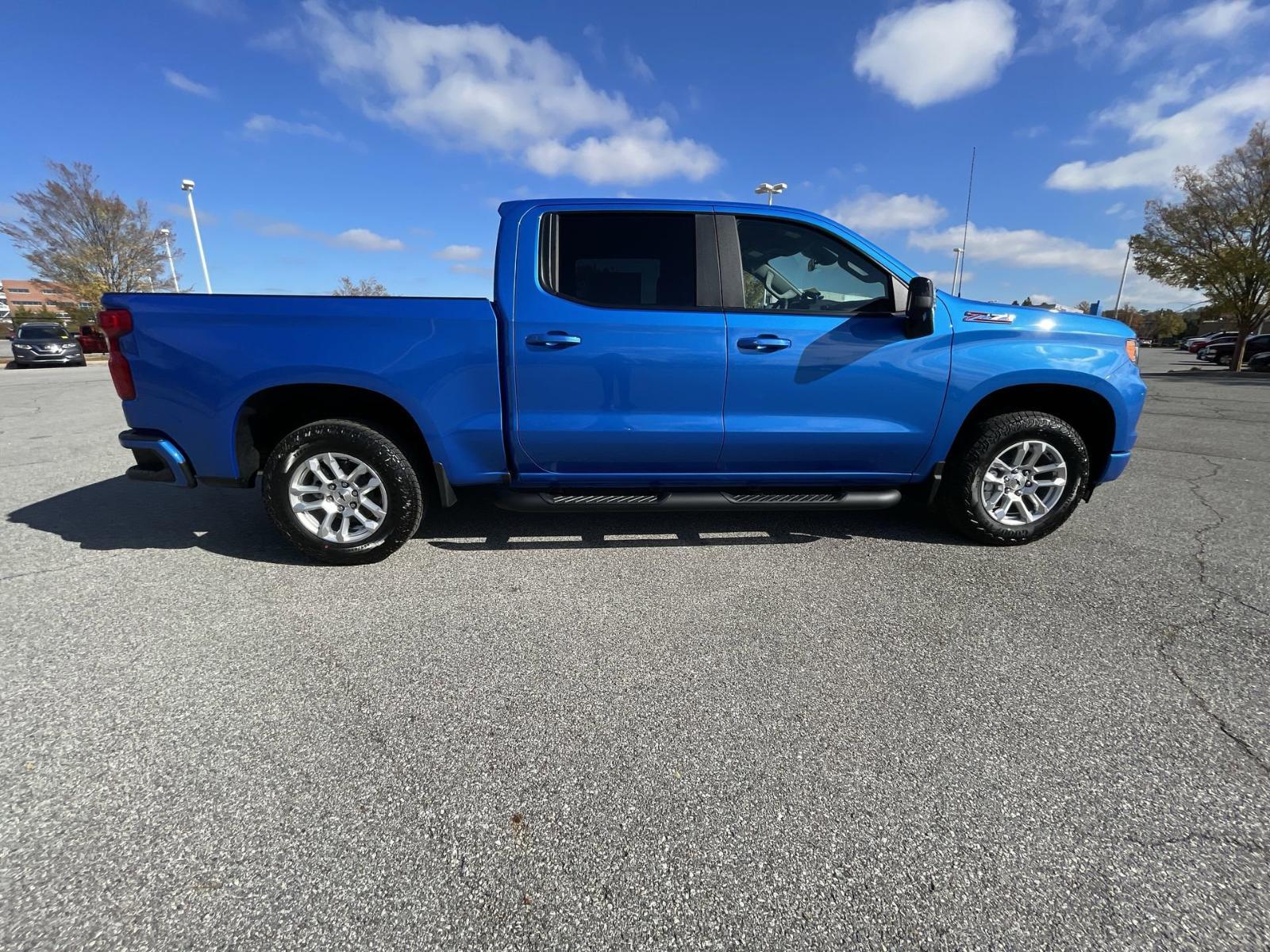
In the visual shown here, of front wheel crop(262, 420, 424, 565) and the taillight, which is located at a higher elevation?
the taillight

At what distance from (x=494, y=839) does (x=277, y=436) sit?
2.90 meters

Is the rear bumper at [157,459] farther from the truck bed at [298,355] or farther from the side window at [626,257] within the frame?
the side window at [626,257]

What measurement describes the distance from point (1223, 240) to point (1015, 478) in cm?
2717

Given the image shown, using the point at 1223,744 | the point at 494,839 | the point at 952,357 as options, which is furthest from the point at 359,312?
the point at 1223,744

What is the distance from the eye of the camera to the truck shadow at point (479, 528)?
357cm

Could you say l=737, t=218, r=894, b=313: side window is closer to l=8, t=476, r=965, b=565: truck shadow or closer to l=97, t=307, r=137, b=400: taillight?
l=8, t=476, r=965, b=565: truck shadow

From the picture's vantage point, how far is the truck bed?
117 inches

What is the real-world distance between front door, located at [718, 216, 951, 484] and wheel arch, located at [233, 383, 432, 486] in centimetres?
→ 185

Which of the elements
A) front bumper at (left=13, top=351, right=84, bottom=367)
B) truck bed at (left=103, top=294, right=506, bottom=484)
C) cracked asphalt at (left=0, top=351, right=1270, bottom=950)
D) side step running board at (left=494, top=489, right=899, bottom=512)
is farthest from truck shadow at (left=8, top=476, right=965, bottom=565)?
front bumper at (left=13, top=351, right=84, bottom=367)

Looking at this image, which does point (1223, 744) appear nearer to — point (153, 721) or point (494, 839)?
point (494, 839)

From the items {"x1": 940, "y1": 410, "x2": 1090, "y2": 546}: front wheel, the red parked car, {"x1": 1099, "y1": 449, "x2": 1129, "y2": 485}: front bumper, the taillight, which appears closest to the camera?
the taillight

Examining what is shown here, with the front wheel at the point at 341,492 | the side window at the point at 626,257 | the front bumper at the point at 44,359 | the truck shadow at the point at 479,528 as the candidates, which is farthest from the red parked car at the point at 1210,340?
the front bumper at the point at 44,359

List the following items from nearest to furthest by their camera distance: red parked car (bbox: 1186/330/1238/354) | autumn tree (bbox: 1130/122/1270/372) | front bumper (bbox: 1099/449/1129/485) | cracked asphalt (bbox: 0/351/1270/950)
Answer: cracked asphalt (bbox: 0/351/1270/950)
front bumper (bbox: 1099/449/1129/485)
autumn tree (bbox: 1130/122/1270/372)
red parked car (bbox: 1186/330/1238/354)

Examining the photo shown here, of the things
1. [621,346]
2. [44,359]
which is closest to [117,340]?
[621,346]
